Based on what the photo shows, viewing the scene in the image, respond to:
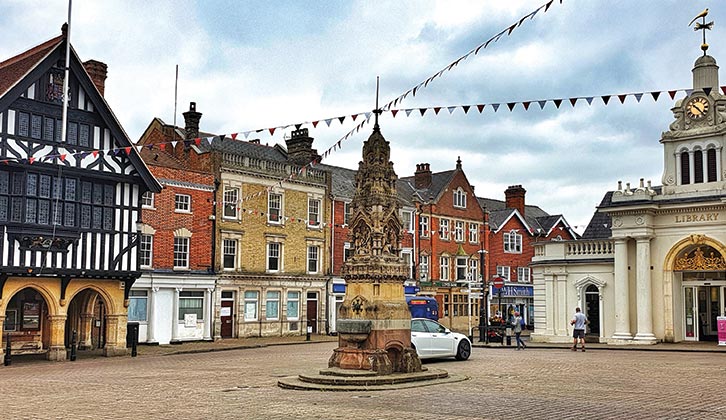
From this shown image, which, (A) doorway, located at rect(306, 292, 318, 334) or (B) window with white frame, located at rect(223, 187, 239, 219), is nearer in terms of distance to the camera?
(B) window with white frame, located at rect(223, 187, 239, 219)

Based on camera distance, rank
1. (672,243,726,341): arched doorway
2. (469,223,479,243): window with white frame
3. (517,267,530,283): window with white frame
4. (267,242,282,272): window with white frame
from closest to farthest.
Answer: (672,243,726,341): arched doorway, (267,242,282,272): window with white frame, (469,223,479,243): window with white frame, (517,267,530,283): window with white frame

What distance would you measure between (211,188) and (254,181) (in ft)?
9.64

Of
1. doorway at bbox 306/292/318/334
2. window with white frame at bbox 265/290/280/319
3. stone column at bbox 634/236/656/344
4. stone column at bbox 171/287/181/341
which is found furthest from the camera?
doorway at bbox 306/292/318/334

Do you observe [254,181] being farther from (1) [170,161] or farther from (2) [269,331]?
(2) [269,331]

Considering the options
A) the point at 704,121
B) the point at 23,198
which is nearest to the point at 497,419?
the point at 23,198

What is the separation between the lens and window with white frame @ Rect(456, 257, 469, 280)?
2208 inches

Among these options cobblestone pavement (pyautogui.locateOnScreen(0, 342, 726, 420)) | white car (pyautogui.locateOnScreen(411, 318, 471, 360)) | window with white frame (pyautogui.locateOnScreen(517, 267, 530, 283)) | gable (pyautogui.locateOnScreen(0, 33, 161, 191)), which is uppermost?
gable (pyautogui.locateOnScreen(0, 33, 161, 191))

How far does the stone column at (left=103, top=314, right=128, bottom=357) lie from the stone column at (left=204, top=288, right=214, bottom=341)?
8.70m

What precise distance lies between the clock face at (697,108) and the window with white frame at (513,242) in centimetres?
2908

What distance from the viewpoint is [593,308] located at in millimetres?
34906

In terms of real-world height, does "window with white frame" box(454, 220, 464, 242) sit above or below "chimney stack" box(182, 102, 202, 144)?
below

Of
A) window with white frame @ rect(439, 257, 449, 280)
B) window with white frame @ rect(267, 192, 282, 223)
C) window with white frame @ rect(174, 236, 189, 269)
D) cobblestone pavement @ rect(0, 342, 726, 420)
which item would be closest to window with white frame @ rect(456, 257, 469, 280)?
window with white frame @ rect(439, 257, 449, 280)

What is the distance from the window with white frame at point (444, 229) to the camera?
5456cm

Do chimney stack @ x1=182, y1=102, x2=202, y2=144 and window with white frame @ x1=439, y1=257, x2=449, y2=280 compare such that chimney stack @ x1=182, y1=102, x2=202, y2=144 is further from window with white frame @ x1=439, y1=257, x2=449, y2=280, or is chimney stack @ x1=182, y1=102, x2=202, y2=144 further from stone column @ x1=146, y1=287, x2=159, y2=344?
window with white frame @ x1=439, y1=257, x2=449, y2=280
